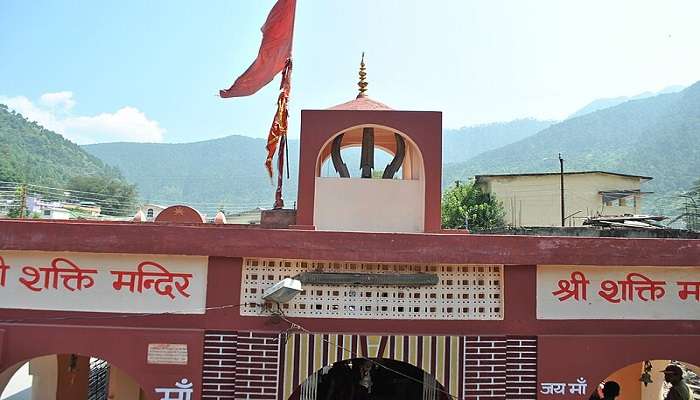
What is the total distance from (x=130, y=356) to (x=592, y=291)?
506 cm

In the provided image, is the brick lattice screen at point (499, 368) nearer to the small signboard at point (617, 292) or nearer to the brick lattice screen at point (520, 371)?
the brick lattice screen at point (520, 371)

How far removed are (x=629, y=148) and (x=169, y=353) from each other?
480 ft

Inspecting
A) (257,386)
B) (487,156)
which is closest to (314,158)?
(257,386)

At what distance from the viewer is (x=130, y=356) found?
17.8 ft

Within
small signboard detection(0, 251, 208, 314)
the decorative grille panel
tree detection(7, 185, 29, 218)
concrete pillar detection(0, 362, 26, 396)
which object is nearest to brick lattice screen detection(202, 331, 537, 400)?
the decorative grille panel

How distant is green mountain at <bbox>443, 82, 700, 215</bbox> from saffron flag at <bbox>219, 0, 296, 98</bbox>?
77.6 metres

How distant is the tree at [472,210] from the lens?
34000mm

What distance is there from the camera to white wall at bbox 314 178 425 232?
673 cm

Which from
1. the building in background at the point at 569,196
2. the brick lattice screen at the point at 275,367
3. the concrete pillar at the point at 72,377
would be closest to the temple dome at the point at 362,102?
the brick lattice screen at the point at 275,367

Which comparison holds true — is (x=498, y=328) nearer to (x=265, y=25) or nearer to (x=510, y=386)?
(x=510, y=386)

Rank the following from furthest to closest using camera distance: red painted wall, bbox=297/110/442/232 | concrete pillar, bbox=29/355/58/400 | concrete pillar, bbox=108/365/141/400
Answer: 1. concrete pillar, bbox=29/355/58/400
2. concrete pillar, bbox=108/365/141/400
3. red painted wall, bbox=297/110/442/232

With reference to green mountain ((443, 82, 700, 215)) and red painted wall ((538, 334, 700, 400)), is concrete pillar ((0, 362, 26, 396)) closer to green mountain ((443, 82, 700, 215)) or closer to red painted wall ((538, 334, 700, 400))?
red painted wall ((538, 334, 700, 400))

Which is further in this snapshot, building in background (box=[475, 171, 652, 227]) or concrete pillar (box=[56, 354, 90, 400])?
building in background (box=[475, 171, 652, 227])

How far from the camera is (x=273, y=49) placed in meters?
7.20
